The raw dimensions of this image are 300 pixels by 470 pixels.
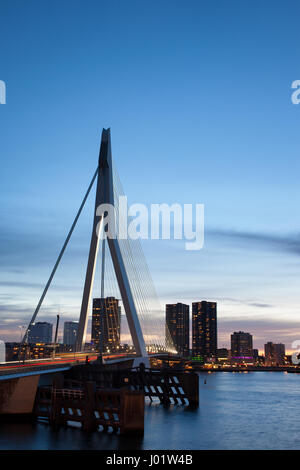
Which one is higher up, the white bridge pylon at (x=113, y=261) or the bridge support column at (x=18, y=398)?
the white bridge pylon at (x=113, y=261)

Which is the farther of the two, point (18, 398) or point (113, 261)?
point (113, 261)

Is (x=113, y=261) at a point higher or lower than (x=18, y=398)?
higher

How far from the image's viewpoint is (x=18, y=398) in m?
31.6

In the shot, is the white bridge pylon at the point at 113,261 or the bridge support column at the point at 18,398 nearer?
the bridge support column at the point at 18,398

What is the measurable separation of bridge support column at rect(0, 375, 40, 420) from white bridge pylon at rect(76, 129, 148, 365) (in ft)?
46.6

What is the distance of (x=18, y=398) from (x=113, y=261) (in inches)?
624

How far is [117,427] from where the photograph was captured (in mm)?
28234

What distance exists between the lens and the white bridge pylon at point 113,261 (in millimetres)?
44188

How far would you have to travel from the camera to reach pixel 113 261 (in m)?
44.2

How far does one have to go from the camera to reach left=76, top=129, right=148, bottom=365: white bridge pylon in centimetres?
4419

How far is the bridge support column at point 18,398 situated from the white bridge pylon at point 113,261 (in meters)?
14.2

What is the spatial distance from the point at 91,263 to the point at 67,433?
19.0 metres
